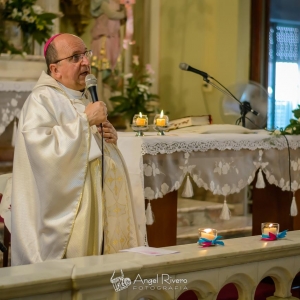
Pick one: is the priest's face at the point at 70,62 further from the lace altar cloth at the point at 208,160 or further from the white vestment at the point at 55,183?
the lace altar cloth at the point at 208,160

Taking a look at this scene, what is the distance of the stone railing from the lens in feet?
6.48

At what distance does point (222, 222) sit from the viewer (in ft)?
22.5

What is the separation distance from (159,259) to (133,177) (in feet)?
6.66

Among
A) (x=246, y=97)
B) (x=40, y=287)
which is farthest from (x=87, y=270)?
(x=246, y=97)

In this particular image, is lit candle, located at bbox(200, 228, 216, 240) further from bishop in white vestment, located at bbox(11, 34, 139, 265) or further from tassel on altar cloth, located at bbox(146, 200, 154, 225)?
tassel on altar cloth, located at bbox(146, 200, 154, 225)

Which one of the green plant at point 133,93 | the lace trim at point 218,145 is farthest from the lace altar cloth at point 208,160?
the green plant at point 133,93

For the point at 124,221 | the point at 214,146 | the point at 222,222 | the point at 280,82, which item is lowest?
the point at 222,222

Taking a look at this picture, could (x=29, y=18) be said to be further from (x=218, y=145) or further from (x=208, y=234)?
(x=208, y=234)

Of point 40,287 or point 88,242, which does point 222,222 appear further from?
point 40,287

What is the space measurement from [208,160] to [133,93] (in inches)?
144

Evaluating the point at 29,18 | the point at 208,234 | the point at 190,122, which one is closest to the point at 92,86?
the point at 208,234

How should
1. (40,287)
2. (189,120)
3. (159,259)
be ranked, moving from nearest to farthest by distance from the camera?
1. (40,287)
2. (159,259)
3. (189,120)

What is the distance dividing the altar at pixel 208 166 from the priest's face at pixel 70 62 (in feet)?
3.01

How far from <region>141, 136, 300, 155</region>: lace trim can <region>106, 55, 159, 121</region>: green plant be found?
3328 mm
